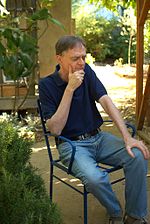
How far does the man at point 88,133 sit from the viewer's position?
2684mm

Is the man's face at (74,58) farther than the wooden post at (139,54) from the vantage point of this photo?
No

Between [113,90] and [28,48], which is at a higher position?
[28,48]

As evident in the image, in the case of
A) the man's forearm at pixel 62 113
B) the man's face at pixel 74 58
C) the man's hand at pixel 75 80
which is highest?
the man's face at pixel 74 58

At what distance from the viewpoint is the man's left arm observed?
108 inches

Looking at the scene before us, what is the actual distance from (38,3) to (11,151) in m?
3.89

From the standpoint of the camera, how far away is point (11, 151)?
255 centimetres

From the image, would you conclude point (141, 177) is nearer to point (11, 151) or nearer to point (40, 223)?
point (11, 151)

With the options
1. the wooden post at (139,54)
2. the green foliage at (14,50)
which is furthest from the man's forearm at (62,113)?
the wooden post at (139,54)

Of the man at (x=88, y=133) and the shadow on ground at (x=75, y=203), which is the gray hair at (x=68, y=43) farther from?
the shadow on ground at (x=75, y=203)

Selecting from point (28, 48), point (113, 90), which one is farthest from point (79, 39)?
point (113, 90)

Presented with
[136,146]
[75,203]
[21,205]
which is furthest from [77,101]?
[21,205]

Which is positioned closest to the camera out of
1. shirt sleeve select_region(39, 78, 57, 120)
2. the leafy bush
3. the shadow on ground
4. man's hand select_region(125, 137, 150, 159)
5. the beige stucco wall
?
the leafy bush

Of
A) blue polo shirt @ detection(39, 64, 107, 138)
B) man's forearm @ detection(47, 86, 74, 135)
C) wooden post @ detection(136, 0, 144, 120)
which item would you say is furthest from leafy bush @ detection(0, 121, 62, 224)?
wooden post @ detection(136, 0, 144, 120)

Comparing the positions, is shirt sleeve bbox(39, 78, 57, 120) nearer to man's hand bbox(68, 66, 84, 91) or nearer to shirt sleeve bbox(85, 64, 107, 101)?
man's hand bbox(68, 66, 84, 91)
